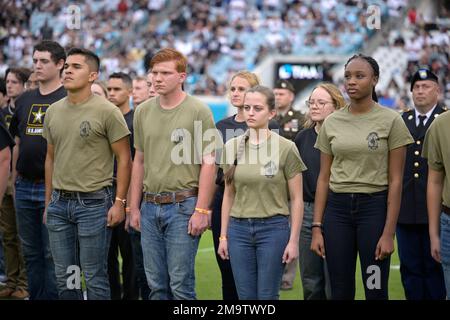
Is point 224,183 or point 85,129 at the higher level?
point 85,129

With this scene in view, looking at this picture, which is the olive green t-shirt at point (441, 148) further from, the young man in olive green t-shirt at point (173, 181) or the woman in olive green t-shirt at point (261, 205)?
the young man in olive green t-shirt at point (173, 181)

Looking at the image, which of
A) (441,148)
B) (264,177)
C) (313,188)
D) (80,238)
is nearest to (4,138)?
(80,238)

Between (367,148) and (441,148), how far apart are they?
57cm

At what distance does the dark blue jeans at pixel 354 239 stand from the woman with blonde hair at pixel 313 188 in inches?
44.4

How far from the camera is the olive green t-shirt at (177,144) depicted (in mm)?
5875

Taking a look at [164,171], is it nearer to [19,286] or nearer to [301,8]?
[19,286]

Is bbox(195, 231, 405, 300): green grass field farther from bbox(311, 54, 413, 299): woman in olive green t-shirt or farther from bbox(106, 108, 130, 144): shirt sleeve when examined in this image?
bbox(106, 108, 130, 144): shirt sleeve

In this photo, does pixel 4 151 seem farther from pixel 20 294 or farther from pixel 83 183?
pixel 20 294

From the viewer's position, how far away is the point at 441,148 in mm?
5422

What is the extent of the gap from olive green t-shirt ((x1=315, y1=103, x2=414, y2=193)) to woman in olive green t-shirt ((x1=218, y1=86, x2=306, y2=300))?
30cm

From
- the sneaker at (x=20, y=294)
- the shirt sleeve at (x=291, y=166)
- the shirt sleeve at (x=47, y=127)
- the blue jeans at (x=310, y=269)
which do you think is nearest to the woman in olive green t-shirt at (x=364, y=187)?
the shirt sleeve at (x=291, y=166)

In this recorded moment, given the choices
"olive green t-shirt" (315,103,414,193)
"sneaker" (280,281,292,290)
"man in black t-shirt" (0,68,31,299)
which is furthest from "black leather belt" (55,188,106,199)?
"sneaker" (280,281,292,290)

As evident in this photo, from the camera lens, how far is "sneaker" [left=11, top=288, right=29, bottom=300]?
8047mm

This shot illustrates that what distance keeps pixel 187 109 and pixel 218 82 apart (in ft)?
69.9
